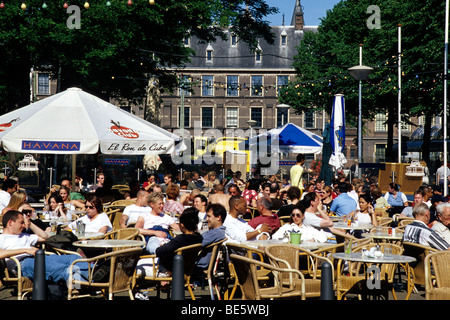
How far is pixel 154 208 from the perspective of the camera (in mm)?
9242

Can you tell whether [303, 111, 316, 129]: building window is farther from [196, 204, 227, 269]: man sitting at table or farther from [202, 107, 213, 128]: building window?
[196, 204, 227, 269]: man sitting at table

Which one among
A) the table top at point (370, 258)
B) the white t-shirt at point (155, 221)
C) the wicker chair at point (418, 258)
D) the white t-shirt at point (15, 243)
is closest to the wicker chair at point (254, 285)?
the table top at point (370, 258)

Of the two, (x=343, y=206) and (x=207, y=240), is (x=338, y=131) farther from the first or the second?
(x=207, y=240)

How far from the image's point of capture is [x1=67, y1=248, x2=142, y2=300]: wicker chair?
6.59 m

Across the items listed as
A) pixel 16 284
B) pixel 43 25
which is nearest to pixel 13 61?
pixel 43 25

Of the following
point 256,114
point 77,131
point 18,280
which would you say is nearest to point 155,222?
point 18,280

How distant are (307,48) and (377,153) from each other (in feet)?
81.8

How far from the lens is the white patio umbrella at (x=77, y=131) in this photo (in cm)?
1106

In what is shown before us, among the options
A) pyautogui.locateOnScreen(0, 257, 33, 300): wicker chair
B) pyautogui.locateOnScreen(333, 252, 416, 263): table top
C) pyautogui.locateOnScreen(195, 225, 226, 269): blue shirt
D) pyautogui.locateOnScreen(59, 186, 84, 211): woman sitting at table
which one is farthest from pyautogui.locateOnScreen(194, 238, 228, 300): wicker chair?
pyautogui.locateOnScreen(59, 186, 84, 211): woman sitting at table

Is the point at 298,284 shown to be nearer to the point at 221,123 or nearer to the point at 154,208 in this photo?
the point at 154,208

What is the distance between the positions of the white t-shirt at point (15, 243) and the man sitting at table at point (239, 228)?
2.59m

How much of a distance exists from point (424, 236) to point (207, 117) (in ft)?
217

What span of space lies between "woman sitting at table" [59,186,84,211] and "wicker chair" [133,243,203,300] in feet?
14.2

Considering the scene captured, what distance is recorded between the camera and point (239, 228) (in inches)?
342
